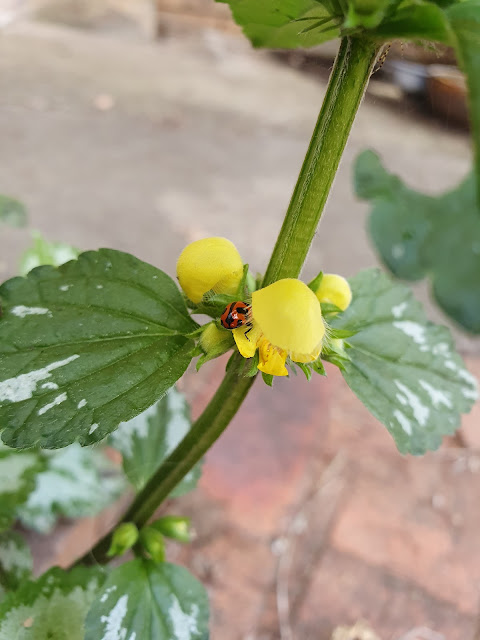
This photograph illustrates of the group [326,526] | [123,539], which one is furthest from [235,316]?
[326,526]

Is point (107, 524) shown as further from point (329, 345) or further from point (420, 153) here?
point (420, 153)

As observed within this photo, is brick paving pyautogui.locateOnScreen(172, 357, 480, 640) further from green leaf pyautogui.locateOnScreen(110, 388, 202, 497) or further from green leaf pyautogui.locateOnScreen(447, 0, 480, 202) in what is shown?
green leaf pyautogui.locateOnScreen(447, 0, 480, 202)

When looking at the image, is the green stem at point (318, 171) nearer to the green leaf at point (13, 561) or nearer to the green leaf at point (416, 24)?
the green leaf at point (416, 24)

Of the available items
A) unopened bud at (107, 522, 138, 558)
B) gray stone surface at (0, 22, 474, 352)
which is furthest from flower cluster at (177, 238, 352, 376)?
gray stone surface at (0, 22, 474, 352)

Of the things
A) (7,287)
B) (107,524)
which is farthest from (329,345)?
(107,524)

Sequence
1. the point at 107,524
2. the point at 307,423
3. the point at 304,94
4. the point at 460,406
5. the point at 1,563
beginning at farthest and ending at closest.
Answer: the point at 304,94
the point at 307,423
the point at 107,524
the point at 1,563
the point at 460,406

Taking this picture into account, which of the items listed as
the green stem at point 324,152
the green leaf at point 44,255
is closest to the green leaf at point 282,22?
the green stem at point 324,152
